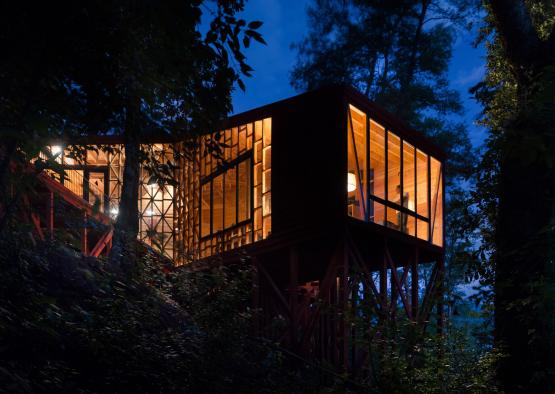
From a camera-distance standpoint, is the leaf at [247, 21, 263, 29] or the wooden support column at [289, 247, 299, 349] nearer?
the leaf at [247, 21, 263, 29]

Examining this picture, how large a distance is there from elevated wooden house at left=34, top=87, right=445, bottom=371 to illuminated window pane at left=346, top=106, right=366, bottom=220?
21mm

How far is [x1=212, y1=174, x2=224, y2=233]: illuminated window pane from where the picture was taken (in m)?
15.5

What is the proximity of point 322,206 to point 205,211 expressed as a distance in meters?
5.08

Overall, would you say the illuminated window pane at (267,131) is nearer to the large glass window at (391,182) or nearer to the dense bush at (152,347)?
the large glass window at (391,182)

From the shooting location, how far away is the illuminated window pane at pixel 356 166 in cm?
1241

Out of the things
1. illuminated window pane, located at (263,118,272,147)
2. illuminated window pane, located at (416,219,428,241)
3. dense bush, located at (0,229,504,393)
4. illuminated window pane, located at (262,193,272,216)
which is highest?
illuminated window pane, located at (263,118,272,147)

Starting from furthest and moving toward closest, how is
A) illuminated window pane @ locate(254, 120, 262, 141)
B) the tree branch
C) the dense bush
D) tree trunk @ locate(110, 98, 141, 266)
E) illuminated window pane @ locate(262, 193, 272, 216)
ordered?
illuminated window pane @ locate(254, 120, 262, 141), illuminated window pane @ locate(262, 193, 272, 216), the tree branch, tree trunk @ locate(110, 98, 141, 266), the dense bush

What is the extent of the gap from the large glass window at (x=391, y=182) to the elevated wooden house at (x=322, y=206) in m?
0.02

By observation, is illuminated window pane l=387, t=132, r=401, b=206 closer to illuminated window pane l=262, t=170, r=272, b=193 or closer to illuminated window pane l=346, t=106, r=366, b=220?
illuminated window pane l=346, t=106, r=366, b=220

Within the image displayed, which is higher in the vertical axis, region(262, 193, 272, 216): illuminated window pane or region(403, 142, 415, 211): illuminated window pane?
region(403, 142, 415, 211): illuminated window pane

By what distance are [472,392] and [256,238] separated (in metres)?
7.92

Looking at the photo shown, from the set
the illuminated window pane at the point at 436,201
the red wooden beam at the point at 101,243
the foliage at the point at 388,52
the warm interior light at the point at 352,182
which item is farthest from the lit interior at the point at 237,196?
the foliage at the point at 388,52

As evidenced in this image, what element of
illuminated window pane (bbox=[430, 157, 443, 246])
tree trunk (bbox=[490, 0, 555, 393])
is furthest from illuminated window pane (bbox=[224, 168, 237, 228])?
tree trunk (bbox=[490, 0, 555, 393])

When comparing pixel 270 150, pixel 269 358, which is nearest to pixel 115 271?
pixel 269 358
